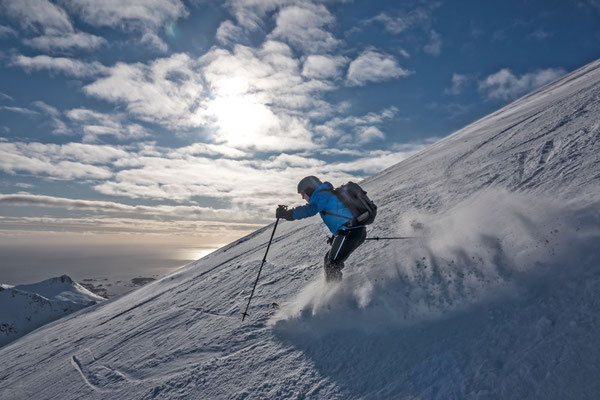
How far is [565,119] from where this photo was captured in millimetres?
9484

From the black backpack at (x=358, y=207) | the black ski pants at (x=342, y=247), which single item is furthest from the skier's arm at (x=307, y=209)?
the black ski pants at (x=342, y=247)

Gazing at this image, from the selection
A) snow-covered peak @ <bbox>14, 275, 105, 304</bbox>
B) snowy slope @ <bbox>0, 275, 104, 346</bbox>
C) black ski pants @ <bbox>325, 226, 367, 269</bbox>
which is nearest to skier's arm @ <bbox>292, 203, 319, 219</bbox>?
black ski pants @ <bbox>325, 226, 367, 269</bbox>

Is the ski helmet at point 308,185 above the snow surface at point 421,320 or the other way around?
above

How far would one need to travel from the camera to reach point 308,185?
19.2 ft

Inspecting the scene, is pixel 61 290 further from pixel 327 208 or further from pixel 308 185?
pixel 327 208

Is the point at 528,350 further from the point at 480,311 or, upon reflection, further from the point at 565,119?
the point at 565,119

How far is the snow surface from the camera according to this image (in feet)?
9.30

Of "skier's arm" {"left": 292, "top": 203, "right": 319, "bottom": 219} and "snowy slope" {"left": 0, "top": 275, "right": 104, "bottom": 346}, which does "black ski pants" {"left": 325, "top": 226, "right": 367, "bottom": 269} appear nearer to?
"skier's arm" {"left": 292, "top": 203, "right": 319, "bottom": 219}

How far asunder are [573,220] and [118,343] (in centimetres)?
854

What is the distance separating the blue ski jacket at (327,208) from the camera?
5.46m

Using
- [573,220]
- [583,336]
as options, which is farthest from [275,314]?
[573,220]

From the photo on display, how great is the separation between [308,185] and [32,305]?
4734 centimetres

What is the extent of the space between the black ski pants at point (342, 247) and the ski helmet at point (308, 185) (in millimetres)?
900

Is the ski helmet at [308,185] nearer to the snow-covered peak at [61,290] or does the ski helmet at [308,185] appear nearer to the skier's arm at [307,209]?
the skier's arm at [307,209]
